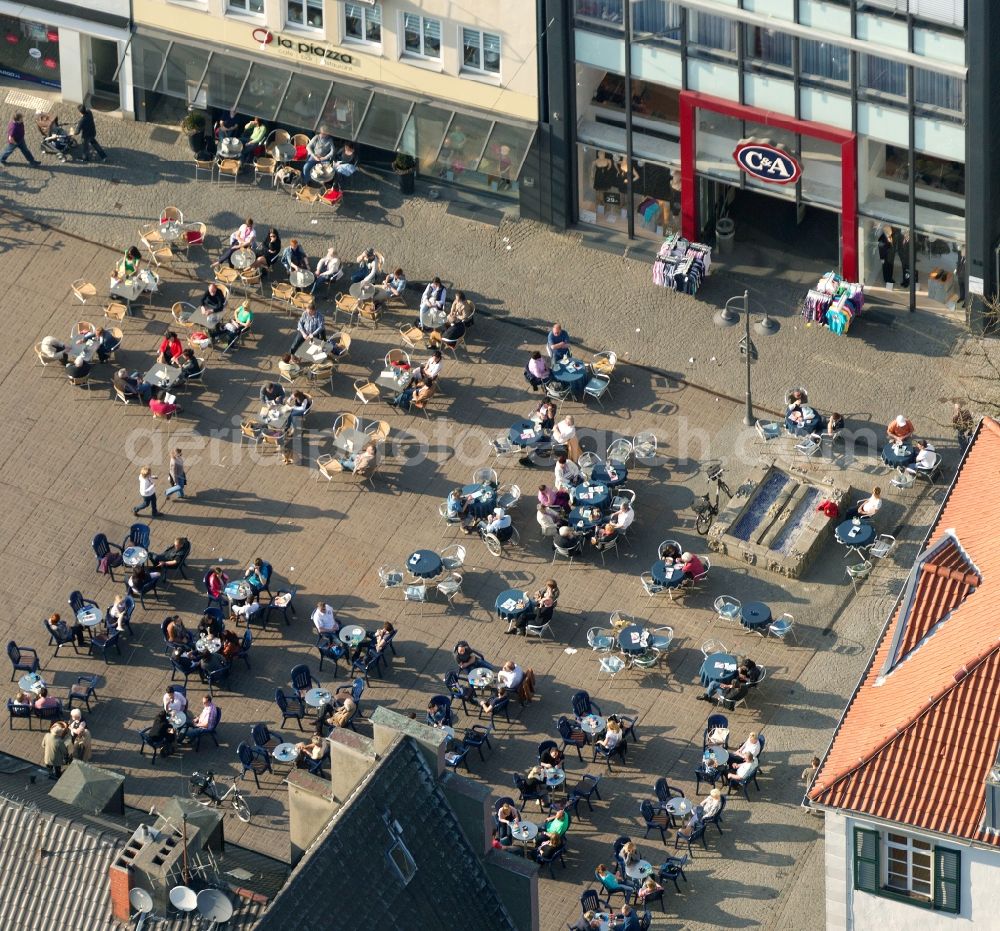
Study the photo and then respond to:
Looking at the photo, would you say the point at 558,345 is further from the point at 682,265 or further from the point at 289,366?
the point at 289,366

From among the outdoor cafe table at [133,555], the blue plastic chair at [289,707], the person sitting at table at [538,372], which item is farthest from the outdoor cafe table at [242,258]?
the blue plastic chair at [289,707]

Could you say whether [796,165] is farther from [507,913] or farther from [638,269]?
[507,913]

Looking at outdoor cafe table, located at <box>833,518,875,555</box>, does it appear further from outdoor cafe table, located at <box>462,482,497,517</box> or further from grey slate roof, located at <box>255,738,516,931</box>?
grey slate roof, located at <box>255,738,516,931</box>

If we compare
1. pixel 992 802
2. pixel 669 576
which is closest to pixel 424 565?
pixel 669 576

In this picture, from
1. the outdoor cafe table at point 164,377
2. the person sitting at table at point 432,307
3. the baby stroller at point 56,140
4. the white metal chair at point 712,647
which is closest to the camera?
the white metal chair at point 712,647

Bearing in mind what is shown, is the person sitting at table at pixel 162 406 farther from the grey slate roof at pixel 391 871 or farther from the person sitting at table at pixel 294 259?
the grey slate roof at pixel 391 871
